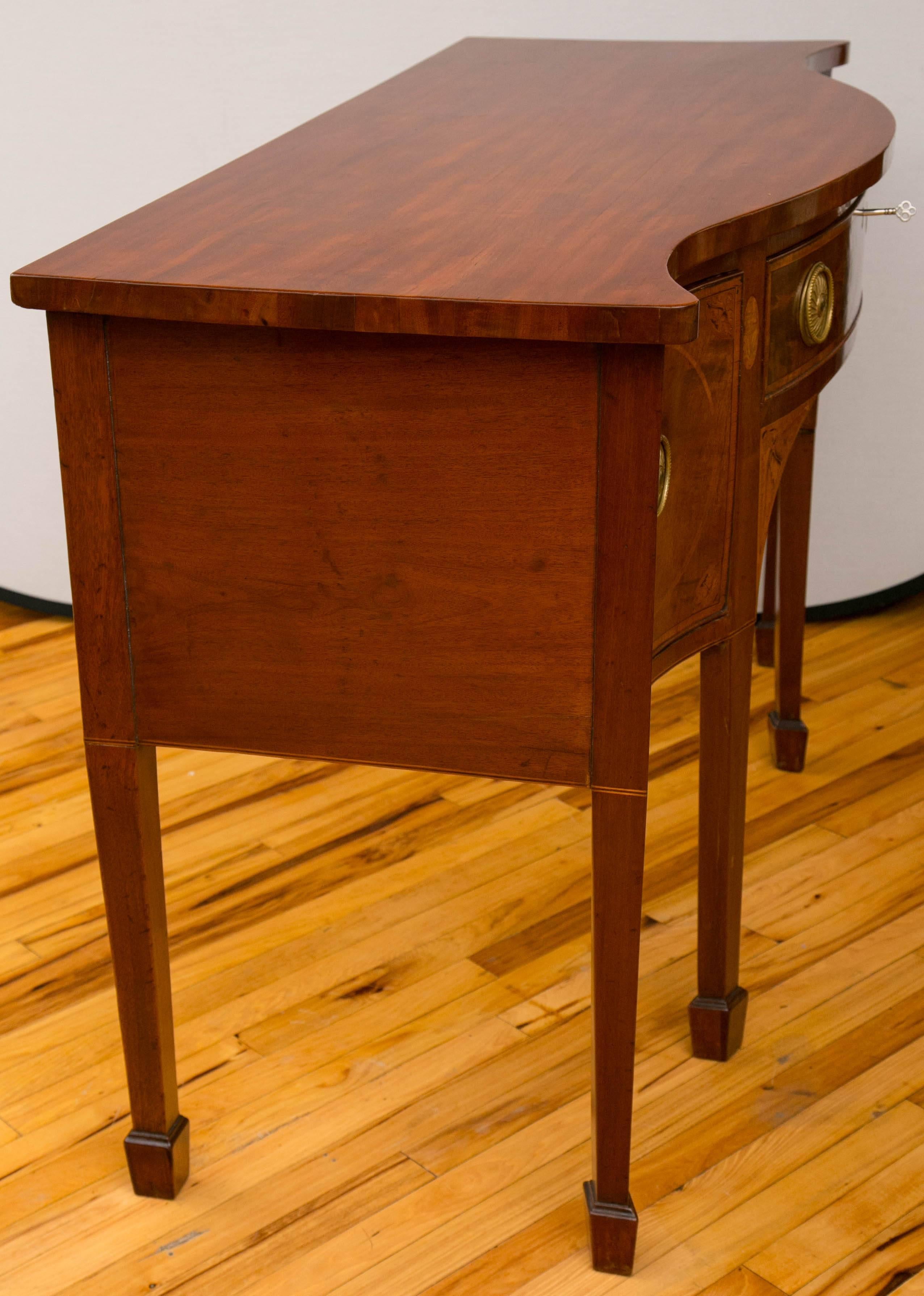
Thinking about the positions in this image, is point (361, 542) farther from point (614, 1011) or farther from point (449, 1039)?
point (449, 1039)

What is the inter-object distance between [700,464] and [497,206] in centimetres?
24

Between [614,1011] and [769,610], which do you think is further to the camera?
[769,610]

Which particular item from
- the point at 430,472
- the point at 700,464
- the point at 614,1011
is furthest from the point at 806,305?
the point at 614,1011

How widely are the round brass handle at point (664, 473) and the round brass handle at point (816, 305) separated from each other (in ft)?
0.82

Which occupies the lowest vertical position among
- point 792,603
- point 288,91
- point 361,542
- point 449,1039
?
point 449,1039

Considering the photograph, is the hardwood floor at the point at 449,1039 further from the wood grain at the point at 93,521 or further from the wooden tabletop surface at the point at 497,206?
the wooden tabletop surface at the point at 497,206

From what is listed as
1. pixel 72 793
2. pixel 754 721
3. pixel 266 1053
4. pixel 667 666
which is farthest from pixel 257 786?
pixel 667 666

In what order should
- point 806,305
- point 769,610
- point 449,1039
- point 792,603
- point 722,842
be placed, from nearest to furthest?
1. point 806,305
2. point 722,842
3. point 449,1039
4. point 792,603
5. point 769,610

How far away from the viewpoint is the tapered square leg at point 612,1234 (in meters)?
1.16

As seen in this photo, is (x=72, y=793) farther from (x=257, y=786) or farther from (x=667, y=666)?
(x=667, y=666)

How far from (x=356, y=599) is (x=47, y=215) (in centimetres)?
149

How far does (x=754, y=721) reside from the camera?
6.76 ft

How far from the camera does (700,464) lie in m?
1.11

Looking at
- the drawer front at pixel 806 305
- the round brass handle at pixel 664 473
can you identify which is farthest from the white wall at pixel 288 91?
the round brass handle at pixel 664 473
